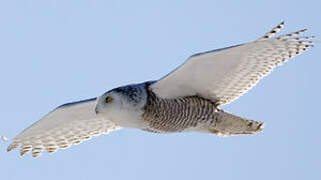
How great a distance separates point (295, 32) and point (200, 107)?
1824 millimetres

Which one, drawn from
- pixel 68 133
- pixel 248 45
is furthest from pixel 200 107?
pixel 68 133

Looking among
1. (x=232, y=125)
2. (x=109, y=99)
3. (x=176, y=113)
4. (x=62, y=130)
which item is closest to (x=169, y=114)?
(x=176, y=113)

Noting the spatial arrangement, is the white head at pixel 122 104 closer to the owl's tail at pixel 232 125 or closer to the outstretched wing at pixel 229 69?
the outstretched wing at pixel 229 69

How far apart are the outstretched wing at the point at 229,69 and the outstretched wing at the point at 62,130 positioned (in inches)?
60.3

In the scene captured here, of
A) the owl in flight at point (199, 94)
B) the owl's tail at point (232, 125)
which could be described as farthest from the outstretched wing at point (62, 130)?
the owl's tail at point (232, 125)

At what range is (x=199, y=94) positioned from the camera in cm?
1653

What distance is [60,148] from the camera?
17.5 metres

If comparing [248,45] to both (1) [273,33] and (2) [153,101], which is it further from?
(2) [153,101]

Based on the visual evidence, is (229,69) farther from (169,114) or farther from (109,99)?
(109,99)

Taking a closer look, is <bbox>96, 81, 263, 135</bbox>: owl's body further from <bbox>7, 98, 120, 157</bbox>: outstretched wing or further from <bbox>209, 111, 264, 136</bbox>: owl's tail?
<bbox>7, 98, 120, 157</bbox>: outstretched wing

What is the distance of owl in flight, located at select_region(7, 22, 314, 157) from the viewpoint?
1562 centimetres

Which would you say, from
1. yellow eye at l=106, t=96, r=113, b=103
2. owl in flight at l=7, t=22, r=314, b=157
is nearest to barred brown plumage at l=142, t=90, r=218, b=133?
owl in flight at l=7, t=22, r=314, b=157

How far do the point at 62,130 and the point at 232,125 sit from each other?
2848 mm

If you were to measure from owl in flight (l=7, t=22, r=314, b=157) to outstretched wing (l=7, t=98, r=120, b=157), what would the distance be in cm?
4
